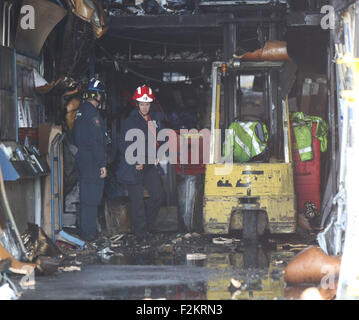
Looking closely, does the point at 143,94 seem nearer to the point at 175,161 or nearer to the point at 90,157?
the point at 90,157

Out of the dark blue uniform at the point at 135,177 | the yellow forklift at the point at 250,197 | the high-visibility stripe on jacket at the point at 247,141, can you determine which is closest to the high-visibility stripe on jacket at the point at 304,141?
the high-visibility stripe on jacket at the point at 247,141

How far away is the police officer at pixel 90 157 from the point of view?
32.6 ft

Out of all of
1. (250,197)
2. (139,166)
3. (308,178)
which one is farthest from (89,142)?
(308,178)

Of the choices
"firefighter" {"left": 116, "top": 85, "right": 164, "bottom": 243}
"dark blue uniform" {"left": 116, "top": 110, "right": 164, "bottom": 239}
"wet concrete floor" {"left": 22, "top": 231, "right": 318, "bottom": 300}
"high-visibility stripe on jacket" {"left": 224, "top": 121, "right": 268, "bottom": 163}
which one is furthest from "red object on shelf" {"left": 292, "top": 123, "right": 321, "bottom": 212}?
"dark blue uniform" {"left": 116, "top": 110, "right": 164, "bottom": 239}

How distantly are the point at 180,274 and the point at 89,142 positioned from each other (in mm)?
3068

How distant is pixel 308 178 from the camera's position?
11219 mm

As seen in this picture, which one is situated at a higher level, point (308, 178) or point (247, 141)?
point (247, 141)

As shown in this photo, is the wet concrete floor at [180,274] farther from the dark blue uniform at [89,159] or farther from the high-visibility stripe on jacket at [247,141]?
the high-visibility stripe on jacket at [247,141]

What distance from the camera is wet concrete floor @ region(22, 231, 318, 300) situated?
21.8 feet

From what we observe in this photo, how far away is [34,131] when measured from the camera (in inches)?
374

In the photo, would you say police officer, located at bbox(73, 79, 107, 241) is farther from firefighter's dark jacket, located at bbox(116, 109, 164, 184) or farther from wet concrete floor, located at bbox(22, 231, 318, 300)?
wet concrete floor, located at bbox(22, 231, 318, 300)

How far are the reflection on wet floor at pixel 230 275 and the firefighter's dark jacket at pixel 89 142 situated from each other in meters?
1.52

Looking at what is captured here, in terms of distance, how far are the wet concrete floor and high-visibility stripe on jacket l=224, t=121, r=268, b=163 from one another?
1.34m
